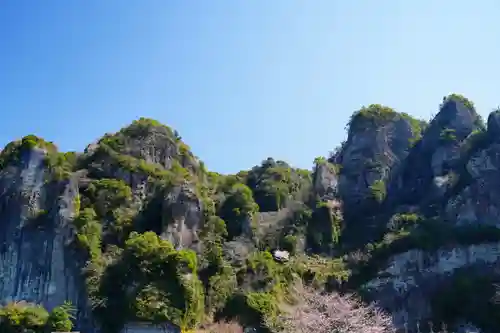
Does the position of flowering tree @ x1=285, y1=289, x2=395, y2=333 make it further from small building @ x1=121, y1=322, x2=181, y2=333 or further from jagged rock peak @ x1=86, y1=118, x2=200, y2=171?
jagged rock peak @ x1=86, y1=118, x2=200, y2=171

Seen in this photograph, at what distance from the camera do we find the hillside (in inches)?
1484

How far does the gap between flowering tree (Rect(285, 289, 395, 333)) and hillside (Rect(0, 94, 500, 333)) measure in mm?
254

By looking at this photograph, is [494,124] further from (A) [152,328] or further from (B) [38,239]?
(B) [38,239]

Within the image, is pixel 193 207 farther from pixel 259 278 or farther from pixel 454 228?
pixel 454 228

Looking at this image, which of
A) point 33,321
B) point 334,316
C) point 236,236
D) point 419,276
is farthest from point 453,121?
point 33,321

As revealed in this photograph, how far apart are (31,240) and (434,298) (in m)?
27.3

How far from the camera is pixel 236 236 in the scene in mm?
46719

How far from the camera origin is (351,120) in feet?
200

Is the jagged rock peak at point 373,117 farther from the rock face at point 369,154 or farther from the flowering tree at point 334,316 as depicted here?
the flowering tree at point 334,316

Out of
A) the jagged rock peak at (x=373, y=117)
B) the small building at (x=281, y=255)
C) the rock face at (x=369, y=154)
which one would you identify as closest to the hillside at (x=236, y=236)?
the rock face at (x=369, y=154)

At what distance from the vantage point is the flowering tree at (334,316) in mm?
34391

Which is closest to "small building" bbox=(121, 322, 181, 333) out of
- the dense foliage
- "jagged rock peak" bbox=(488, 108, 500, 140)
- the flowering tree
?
the dense foliage

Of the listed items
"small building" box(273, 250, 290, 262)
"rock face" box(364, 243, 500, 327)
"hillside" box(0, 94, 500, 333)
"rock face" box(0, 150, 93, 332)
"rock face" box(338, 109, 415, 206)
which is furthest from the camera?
"rock face" box(338, 109, 415, 206)

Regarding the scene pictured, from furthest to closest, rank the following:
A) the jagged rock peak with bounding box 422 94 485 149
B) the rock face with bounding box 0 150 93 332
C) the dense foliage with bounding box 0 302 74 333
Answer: the jagged rock peak with bounding box 422 94 485 149, the rock face with bounding box 0 150 93 332, the dense foliage with bounding box 0 302 74 333
